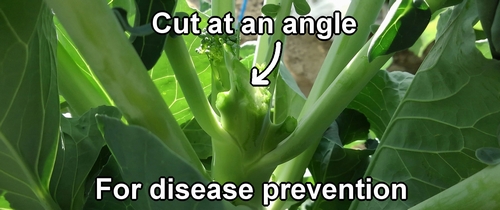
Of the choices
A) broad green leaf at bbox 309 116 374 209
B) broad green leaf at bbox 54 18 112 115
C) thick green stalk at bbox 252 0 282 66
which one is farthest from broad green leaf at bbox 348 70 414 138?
broad green leaf at bbox 54 18 112 115

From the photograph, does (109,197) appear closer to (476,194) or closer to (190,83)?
(190,83)

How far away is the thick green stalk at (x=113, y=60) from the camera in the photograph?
0.26 m

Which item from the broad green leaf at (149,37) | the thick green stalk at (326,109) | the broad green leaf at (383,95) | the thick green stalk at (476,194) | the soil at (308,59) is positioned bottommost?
the soil at (308,59)

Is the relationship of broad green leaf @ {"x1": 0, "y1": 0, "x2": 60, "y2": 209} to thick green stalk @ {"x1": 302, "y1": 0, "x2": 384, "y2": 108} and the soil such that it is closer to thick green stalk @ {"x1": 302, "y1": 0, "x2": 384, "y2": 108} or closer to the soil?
thick green stalk @ {"x1": 302, "y1": 0, "x2": 384, "y2": 108}

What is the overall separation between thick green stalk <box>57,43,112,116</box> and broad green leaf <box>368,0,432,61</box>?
0.26 meters

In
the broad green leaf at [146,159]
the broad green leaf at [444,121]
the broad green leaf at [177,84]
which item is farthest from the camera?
the broad green leaf at [177,84]

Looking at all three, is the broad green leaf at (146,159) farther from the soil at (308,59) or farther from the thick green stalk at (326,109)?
the soil at (308,59)

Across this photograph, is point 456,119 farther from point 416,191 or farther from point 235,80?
point 235,80

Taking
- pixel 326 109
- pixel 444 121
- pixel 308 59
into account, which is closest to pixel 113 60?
pixel 326 109

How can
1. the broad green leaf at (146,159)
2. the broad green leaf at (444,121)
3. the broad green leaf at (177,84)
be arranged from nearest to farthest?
the broad green leaf at (146,159) < the broad green leaf at (444,121) < the broad green leaf at (177,84)

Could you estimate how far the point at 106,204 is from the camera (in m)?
0.34

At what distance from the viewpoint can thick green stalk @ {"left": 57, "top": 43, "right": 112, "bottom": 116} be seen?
1.37 feet

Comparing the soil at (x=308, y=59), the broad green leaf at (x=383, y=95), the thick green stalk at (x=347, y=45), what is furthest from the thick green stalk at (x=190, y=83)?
the soil at (x=308, y=59)

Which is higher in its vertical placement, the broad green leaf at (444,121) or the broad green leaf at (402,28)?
the broad green leaf at (402,28)
